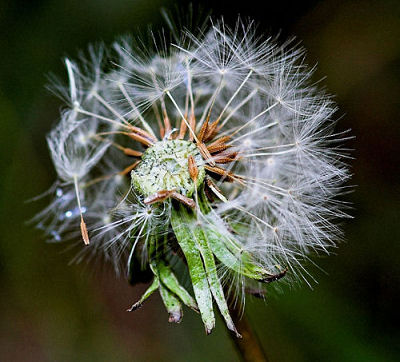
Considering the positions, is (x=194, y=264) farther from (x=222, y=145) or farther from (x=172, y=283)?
(x=222, y=145)

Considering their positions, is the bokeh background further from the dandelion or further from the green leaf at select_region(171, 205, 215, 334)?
the green leaf at select_region(171, 205, 215, 334)

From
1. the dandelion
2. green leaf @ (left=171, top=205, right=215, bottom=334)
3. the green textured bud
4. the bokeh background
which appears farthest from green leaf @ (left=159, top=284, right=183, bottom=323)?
the bokeh background

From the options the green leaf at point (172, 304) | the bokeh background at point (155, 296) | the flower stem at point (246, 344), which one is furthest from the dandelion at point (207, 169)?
the bokeh background at point (155, 296)

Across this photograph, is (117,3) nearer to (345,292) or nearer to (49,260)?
(49,260)

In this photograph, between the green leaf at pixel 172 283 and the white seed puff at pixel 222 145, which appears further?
the white seed puff at pixel 222 145

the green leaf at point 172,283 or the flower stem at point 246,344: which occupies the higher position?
the green leaf at point 172,283

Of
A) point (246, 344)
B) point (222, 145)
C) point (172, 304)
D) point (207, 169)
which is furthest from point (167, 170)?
point (246, 344)

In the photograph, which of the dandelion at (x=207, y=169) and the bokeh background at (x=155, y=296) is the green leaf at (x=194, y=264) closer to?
the dandelion at (x=207, y=169)
